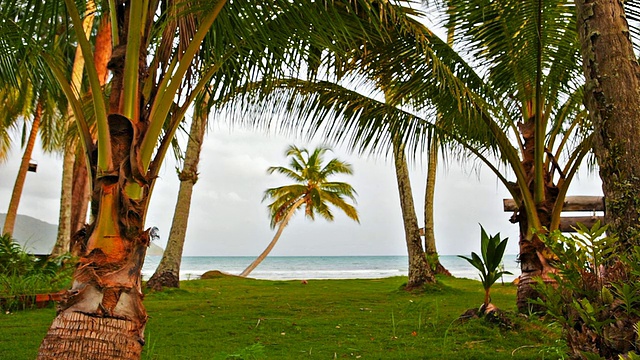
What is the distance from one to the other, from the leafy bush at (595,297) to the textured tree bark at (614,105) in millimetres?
184

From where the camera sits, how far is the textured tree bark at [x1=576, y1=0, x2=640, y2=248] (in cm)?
198

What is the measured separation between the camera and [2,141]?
53.1ft

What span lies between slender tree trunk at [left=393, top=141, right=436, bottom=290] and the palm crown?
1193 cm

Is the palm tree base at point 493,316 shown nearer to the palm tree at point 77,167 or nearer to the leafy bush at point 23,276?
the leafy bush at point 23,276

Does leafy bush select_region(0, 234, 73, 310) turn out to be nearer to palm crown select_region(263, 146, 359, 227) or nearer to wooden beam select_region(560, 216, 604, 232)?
wooden beam select_region(560, 216, 604, 232)

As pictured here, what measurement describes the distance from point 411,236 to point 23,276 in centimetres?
574

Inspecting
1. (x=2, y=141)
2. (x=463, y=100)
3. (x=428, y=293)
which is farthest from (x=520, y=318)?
(x=2, y=141)

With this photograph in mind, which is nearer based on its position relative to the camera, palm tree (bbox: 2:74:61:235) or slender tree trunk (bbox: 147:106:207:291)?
slender tree trunk (bbox: 147:106:207:291)

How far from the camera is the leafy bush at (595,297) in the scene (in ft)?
5.36

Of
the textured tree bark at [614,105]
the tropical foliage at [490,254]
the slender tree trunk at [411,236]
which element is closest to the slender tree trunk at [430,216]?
the slender tree trunk at [411,236]

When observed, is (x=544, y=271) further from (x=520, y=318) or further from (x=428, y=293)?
(x=428, y=293)

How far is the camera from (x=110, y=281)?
7.90 feet

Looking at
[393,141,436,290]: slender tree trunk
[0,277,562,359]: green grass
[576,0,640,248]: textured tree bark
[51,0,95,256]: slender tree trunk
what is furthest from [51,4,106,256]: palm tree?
[576,0,640,248]: textured tree bark

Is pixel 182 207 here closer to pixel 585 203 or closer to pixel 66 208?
pixel 66 208
